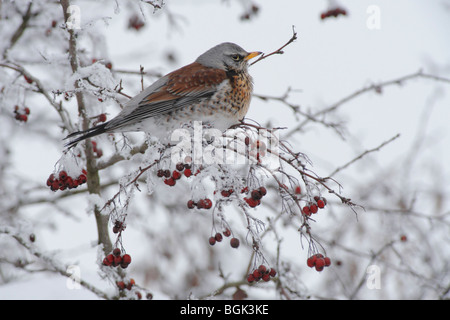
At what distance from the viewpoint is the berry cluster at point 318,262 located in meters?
2.51

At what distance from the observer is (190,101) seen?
3605mm

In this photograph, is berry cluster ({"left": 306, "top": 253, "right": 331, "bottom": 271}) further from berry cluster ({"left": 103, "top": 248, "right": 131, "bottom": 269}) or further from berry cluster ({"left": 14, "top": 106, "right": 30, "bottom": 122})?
berry cluster ({"left": 14, "top": 106, "right": 30, "bottom": 122})

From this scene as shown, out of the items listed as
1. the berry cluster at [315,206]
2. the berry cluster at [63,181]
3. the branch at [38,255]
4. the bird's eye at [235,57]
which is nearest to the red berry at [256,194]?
the berry cluster at [315,206]

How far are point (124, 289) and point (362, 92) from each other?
9.56 feet

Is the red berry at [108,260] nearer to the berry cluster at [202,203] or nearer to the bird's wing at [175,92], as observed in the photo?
the berry cluster at [202,203]

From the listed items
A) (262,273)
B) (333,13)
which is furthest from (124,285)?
(333,13)

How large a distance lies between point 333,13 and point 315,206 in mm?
3310

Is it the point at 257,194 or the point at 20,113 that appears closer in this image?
the point at 257,194

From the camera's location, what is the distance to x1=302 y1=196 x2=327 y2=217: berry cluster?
2.53 meters

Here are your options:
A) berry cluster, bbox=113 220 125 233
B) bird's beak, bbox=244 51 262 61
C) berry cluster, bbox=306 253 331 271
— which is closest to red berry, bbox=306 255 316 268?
berry cluster, bbox=306 253 331 271

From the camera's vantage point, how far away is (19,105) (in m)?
3.96

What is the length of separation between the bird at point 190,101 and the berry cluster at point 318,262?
53.0 inches

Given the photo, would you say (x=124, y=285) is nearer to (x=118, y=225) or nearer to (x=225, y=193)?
(x=118, y=225)
